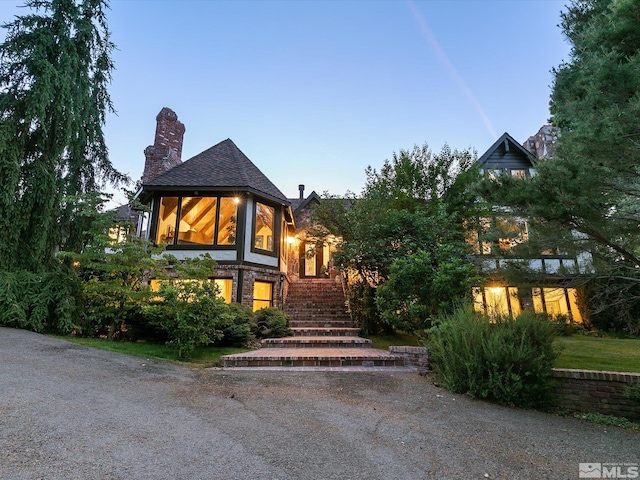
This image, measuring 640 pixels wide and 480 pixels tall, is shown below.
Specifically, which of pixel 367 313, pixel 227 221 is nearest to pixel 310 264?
pixel 227 221

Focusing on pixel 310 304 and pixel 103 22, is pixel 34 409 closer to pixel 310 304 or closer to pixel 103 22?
pixel 310 304

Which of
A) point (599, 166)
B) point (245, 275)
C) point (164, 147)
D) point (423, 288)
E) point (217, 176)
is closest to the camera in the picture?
point (599, 166)

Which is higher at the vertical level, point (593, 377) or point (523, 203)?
point (523, 203)

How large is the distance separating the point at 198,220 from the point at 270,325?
5055 millimetres

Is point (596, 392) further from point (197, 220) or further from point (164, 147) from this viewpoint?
point (164, 147)

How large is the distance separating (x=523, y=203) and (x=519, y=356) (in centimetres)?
271

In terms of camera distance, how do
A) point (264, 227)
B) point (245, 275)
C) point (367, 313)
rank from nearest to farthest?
point (367, 313) < point (245, 275) < point (264, 227)

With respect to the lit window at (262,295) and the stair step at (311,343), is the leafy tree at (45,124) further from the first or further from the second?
the stair step at (311,343)

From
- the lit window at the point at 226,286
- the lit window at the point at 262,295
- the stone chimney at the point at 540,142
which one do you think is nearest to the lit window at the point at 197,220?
the lit window at the point at 226,286

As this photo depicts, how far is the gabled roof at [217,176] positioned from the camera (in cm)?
1059

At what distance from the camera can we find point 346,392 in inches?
169

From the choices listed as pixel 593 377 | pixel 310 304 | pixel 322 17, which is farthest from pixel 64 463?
pixel 322 17

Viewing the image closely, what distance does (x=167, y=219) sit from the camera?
10.9 metres

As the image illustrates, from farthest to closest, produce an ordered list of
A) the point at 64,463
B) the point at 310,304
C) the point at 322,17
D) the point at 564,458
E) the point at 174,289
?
the point at 322,17, the point at 310,304, the point at 174,289, the point at 564,458, the point at 64,463
